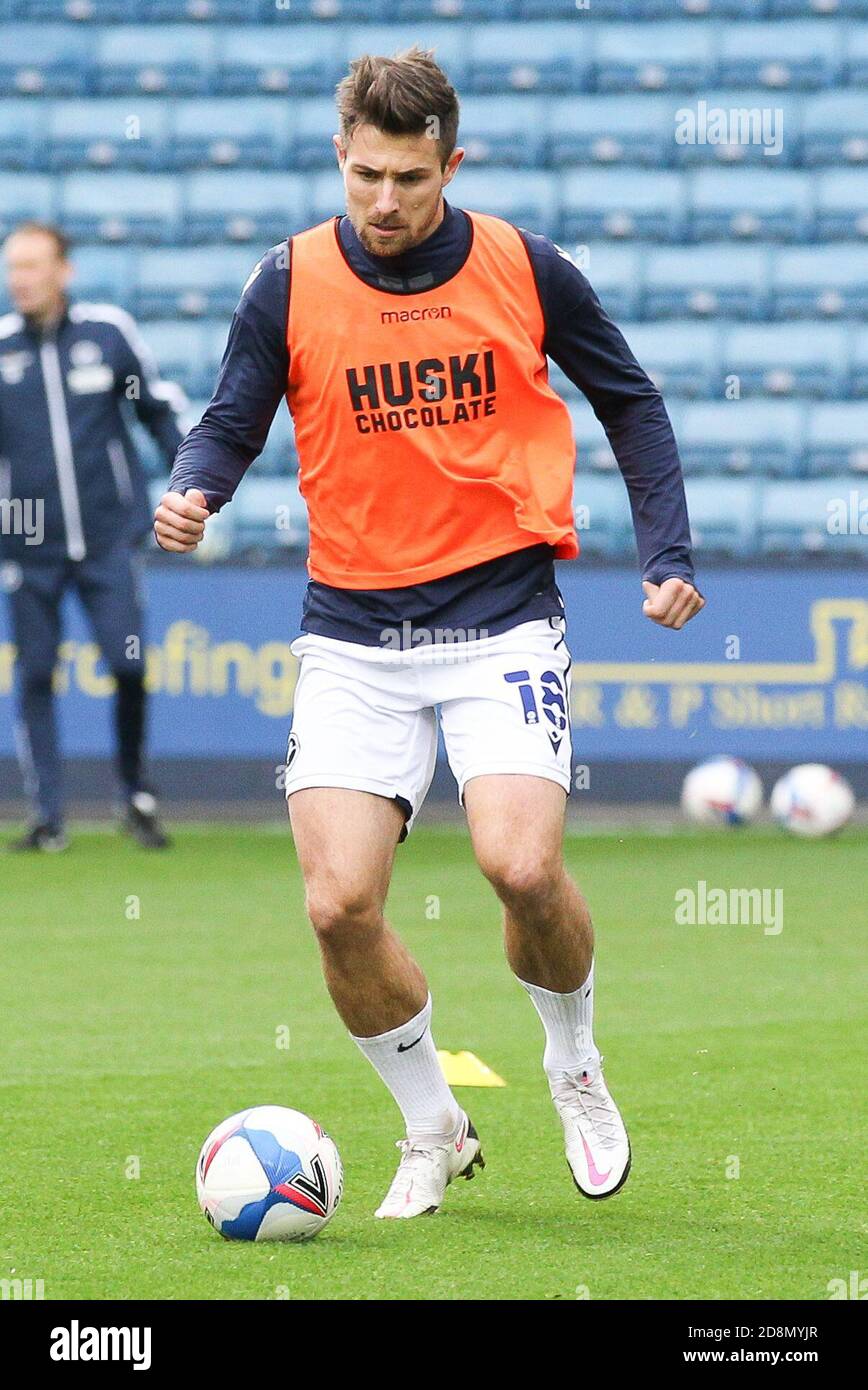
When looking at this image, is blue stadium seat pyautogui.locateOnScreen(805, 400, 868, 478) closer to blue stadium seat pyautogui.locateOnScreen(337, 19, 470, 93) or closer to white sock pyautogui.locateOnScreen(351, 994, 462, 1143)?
blue stadium seat pyautogui.locateOnScreen(337, 19, 470, 93)

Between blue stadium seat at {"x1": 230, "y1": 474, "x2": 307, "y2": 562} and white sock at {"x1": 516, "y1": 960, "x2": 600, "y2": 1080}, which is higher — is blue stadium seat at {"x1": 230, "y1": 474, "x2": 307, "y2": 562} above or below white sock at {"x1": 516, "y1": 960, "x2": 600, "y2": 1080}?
above

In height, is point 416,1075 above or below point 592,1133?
above

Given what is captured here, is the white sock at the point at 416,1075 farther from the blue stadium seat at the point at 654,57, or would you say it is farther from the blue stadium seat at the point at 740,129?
the blue stadium seat at the point at 654,57

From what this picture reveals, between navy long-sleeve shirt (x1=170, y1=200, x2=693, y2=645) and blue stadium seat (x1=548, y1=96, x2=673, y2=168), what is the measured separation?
35.5ft

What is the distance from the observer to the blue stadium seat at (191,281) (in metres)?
14.4

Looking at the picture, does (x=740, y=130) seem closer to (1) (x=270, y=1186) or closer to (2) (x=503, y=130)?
(2) (x=503, y=130)

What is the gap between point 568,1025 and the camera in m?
4.45

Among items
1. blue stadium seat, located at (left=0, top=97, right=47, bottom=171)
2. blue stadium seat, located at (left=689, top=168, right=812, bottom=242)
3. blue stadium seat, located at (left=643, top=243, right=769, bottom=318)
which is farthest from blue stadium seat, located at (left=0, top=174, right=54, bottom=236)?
blue stadium seat, located at (left=689, top=168, right=812, bottom=242)

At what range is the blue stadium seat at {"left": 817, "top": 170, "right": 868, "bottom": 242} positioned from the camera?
1442cm

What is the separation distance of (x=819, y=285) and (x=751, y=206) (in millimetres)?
801

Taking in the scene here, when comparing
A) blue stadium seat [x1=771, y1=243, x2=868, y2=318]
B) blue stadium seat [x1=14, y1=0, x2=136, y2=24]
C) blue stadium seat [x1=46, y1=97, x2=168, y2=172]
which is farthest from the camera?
blue stadium seat [x1=14, y1=0, x2=136, y2=24]

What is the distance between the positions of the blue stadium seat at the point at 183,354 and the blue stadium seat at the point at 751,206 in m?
3.27
